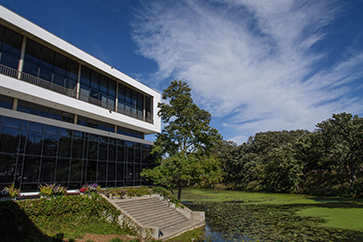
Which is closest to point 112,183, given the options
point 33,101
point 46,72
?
point 33,101

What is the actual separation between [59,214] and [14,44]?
17926 millimetres

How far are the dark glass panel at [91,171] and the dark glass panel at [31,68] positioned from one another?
11.1 m

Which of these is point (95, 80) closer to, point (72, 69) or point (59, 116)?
point (72, 69)

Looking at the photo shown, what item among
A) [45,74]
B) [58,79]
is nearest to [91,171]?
[58,79]

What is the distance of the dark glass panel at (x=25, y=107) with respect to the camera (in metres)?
22.1

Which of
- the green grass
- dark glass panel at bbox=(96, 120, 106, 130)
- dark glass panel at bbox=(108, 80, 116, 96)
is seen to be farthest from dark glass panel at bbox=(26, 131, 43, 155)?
the green grass

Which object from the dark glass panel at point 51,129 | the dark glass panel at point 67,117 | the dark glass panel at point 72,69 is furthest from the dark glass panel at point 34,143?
the dark glass panel at point 72,69

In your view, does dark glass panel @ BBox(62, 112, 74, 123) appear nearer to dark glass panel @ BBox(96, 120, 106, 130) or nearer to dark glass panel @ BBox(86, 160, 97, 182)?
dark glass panel @ BBox(96, 120, 106, 130)

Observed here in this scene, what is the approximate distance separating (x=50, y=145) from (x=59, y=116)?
4.92m

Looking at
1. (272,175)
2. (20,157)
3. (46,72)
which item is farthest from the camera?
(272,175)

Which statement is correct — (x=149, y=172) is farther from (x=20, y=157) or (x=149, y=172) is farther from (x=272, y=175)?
(x=272, y=175)

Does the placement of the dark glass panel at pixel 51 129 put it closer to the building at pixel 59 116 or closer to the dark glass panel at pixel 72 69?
the building at pixel 59 116

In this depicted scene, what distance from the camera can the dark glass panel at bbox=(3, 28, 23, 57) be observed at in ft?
70.0

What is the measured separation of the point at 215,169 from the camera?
1105 inches
